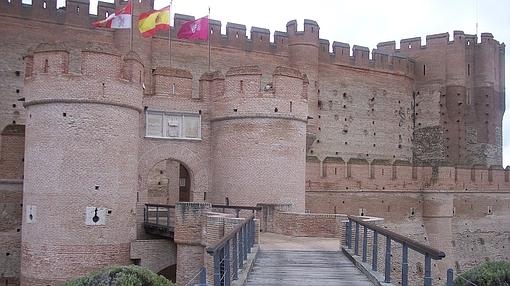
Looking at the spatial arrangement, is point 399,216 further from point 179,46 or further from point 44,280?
point 44,280

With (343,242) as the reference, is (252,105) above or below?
above

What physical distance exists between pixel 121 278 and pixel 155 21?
12.0 metres

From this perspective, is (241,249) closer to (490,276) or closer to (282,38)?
(490,276)

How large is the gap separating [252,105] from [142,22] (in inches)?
220

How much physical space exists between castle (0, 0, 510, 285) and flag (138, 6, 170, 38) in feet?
5.25

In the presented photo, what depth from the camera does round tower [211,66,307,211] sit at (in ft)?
64.1

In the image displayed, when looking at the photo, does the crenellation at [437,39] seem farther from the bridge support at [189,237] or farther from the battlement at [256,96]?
the bridge support at [189,237]

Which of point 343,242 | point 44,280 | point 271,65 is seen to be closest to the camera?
point 343,242

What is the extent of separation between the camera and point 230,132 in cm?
1992

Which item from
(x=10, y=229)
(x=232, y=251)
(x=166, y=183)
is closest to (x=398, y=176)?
(x=166, y=183)

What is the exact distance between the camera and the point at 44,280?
16.5m

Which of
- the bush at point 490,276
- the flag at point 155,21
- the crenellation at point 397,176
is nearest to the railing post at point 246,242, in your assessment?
the bush at point 490,276

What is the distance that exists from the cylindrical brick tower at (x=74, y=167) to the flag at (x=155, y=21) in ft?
14.2

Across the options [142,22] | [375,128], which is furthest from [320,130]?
[142,22]
